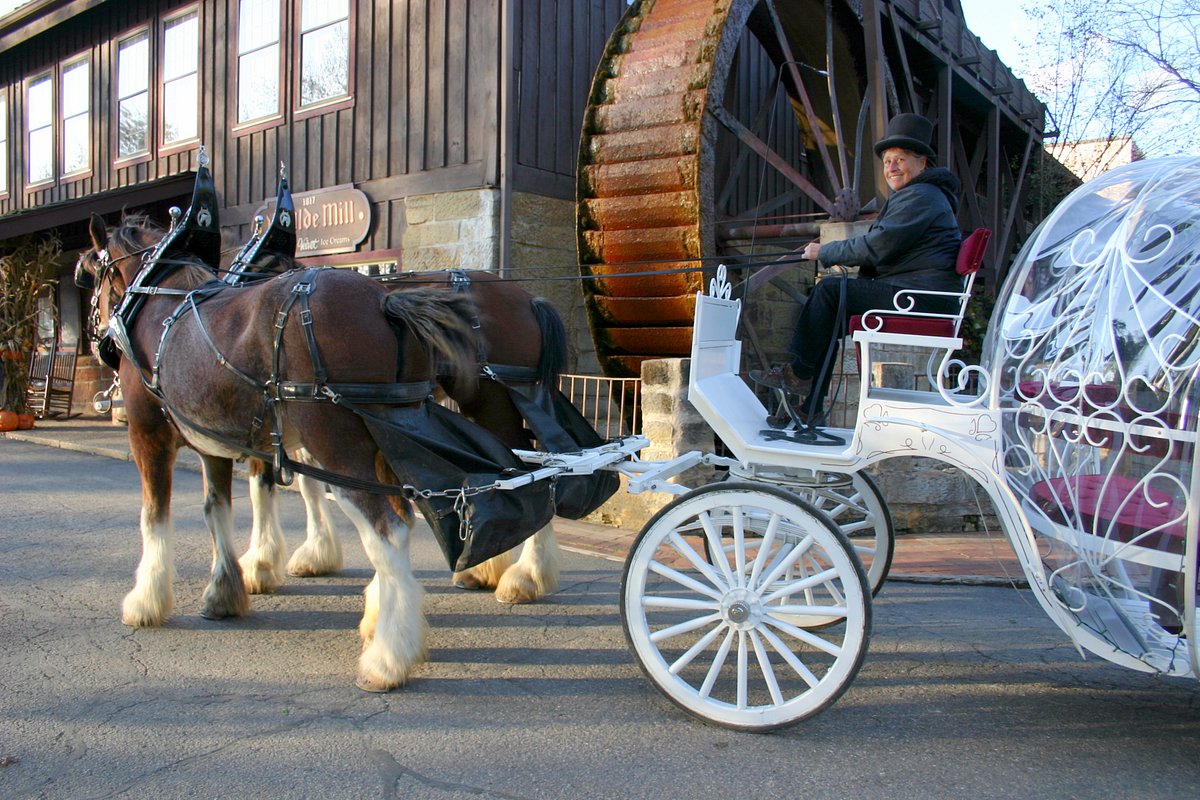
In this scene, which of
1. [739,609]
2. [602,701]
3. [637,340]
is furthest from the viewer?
[637,340]

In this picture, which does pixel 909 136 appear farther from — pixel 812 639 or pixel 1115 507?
pixel 812 639

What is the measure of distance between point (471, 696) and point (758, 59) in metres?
10.8

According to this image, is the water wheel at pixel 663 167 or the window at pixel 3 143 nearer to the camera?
the water wheel at pixel 663 167

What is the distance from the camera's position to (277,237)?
189 inches

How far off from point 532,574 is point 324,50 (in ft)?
27.1

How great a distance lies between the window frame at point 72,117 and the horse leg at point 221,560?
12.0m

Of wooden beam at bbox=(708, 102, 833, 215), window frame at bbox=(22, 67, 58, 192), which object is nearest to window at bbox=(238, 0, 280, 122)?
window frame at bbox=(22, 67, 58, 192)

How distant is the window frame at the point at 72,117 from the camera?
→ 13.9 meters

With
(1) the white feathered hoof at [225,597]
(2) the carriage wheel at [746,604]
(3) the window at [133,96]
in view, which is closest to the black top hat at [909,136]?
(2) the carriage wheel at [746,604]

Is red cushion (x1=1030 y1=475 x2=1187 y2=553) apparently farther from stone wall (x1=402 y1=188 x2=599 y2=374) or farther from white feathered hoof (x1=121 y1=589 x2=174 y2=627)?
stone wall (x1=402 y1=188 x2=599 y2=374)

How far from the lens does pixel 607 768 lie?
2807mm

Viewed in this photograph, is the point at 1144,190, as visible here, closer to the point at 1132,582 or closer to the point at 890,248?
the point at 890,248

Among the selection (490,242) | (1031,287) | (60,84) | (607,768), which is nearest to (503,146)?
(490,242)

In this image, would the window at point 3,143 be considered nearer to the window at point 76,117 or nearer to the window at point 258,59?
the window at point 76,117
